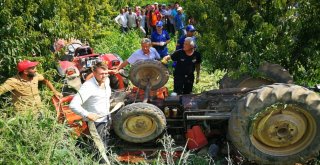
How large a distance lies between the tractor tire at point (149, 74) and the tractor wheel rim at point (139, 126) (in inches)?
41.0

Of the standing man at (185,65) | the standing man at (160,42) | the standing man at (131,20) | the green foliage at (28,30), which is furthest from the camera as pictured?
the standing man at (131,20)

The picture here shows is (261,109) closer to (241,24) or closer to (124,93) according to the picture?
(241,24)

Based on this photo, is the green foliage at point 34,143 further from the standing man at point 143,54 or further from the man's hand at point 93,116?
the standing man at point 143,54

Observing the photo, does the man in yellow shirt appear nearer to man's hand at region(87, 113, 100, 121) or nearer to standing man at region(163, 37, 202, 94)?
man's hand at region(87, 113, 100, 121)

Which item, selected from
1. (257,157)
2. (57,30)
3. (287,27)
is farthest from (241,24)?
(57,30)

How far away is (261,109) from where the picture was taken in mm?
4578

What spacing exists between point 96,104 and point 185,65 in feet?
9.20

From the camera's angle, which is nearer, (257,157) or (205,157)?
(257,157)

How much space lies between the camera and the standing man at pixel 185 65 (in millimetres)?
7375

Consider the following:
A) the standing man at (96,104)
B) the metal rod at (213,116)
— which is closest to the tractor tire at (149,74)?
the standing man at (96,104)

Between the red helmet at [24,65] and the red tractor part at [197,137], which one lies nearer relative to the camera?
the red tractor part at [197,137]

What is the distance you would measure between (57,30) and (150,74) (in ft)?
5.64

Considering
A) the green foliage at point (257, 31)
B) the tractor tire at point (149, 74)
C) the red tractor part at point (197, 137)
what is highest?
the green foliage at point (257, 31)

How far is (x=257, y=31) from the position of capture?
17.4 feet
